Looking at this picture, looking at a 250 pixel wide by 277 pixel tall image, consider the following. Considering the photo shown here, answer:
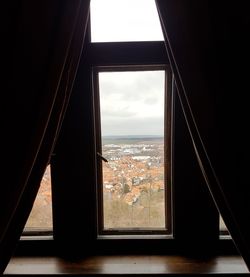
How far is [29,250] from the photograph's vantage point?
1.54 metres

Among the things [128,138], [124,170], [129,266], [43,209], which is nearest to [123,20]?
[128,138]

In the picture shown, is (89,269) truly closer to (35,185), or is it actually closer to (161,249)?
(161,249)

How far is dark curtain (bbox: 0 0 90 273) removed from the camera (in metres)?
0.96

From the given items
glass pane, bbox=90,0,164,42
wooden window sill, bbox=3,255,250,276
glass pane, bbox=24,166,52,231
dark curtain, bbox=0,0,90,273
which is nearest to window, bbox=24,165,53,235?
glass pane, bbox=24,166,52,231

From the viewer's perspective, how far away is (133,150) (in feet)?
4.94

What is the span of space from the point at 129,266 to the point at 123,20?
52.7 inches

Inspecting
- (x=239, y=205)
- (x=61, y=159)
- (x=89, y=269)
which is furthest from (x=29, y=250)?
(x=239, y=205)

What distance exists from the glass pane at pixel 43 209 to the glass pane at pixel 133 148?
33 centimetres

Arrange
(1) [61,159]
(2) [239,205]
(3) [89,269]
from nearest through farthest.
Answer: (2) [239,205] < (3) [89,269] < (1) [61,159]

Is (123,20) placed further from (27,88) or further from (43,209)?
(43,209)

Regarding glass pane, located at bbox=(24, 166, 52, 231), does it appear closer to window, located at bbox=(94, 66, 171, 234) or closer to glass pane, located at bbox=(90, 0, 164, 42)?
window, located at bbox=(94, 66, 171, 234)

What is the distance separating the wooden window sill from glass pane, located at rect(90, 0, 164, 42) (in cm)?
122

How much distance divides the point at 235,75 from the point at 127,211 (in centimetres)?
97

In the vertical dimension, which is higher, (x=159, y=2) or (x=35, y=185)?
→ (x=159, y=2)
